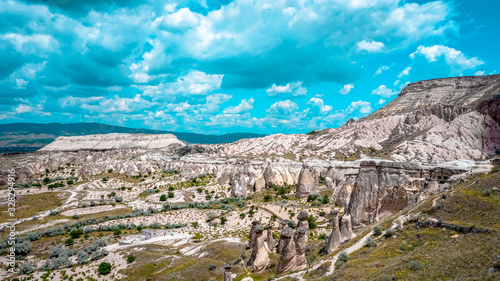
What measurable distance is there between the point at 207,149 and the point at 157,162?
144ft

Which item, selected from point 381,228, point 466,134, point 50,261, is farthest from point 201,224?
point 466,134

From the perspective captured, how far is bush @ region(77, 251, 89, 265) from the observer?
30369mm

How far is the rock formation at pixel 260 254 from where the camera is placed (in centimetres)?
2212

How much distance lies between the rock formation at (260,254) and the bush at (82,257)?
20549mm

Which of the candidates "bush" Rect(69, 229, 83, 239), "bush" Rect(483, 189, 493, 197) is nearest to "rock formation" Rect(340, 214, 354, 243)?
"bush" Rect(483, 189, 493, 197)

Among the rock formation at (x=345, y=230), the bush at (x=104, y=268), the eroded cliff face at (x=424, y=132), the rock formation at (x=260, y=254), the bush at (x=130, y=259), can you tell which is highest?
the eroded cliff face at (x=424, y=132)

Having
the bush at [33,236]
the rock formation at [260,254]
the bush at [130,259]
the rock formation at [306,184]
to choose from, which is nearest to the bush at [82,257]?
the bush at [130,259]

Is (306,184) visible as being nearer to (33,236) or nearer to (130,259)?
(130,259)

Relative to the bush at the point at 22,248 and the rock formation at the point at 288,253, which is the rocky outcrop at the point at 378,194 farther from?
the bush at the point at 22,248

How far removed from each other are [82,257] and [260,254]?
21644 mm

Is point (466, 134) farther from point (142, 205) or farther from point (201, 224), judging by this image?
point (142, 205)

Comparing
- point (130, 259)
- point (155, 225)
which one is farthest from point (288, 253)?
point (155, 225)

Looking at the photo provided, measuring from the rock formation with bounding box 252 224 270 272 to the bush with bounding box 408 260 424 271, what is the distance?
11.4 meters

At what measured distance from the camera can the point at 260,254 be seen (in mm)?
22500
